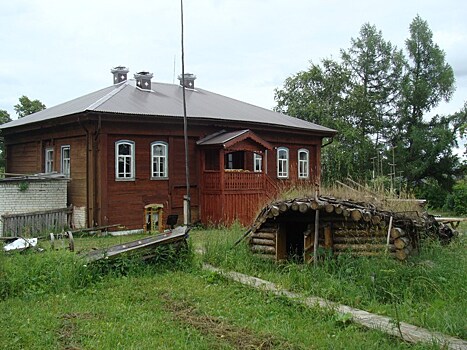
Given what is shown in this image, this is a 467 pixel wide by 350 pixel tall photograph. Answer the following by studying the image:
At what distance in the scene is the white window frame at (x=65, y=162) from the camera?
17922mm

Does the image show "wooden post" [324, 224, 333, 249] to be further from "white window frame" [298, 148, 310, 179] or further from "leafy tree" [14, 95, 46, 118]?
"leafy tree" [14, 95, 46, 118]

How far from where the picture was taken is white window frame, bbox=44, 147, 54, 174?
62.6 feet

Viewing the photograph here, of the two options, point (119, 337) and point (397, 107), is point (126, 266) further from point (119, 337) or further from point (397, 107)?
point (397, 107)

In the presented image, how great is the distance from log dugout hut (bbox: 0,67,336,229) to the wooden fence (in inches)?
23.7

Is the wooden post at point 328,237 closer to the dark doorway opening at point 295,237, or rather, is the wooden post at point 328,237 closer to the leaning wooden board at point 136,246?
the dark doorway opening at point 295,237

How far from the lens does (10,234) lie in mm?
14570

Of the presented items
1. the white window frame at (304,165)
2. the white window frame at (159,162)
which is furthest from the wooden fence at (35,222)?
the white window frame at (304,165)

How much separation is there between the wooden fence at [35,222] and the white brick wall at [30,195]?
0.55 metres

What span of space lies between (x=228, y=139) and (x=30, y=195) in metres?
6.57

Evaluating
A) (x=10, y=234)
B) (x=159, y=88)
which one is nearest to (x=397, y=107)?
(x=159, y=88)

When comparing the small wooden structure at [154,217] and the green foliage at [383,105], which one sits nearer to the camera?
the small wooden structure at [154,217]

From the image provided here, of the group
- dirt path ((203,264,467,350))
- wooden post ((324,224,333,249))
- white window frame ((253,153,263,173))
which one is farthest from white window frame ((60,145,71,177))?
dirt path ((203,264,467,350))

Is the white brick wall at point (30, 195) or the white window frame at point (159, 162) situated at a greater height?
the white window frame at point (159, 162)

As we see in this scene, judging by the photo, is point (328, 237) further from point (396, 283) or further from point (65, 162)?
point (65, 162)
